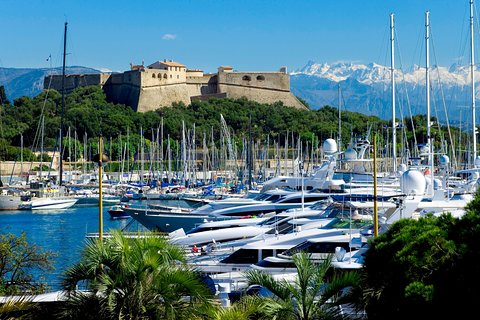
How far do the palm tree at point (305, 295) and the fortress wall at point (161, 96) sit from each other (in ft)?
307

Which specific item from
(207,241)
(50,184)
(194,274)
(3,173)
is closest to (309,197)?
(207,241)

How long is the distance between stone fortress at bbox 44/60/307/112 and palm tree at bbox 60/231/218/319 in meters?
93.5

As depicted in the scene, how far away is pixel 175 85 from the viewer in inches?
4284

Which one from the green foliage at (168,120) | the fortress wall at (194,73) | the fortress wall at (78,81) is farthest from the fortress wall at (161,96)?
the fortress wall at (78,81)

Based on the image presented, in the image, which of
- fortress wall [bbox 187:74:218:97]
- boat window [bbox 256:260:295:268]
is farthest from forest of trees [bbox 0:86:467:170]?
boat window [bbox 256:260:295:268]

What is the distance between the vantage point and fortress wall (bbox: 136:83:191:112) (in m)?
104

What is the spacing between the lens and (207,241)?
74.9ft

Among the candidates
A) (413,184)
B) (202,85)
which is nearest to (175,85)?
(202,85)

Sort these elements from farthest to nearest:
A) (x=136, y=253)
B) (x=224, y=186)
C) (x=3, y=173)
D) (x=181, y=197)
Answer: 1. (x=3, y=173)
2. (x=224, y=186)
3. (x=181, y=197)
4. (x=136, y=253)

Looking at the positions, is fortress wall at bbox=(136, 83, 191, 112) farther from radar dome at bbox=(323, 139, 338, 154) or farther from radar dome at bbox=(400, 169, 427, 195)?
radar dome at bbox=(400, 169, 427, 195)

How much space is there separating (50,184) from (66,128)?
28920 millimetres

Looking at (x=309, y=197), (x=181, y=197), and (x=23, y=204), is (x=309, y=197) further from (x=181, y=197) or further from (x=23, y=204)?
(x=23, y=204)

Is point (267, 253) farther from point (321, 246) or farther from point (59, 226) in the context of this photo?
point (59, 226)

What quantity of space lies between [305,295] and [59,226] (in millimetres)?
34654
